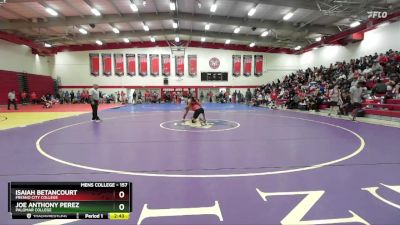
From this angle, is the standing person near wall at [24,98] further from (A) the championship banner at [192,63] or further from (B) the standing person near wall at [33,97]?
(A) the championship banner at [192,63]

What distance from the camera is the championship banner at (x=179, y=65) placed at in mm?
36938

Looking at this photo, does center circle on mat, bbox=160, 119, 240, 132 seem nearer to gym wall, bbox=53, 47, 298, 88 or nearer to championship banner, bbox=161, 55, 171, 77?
championship banner, bbox=161, 55, 171, 77

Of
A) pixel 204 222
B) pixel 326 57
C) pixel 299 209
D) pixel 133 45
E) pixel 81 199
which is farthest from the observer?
pixel 133 45

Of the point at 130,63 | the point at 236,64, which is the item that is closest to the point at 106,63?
the point at 130,63

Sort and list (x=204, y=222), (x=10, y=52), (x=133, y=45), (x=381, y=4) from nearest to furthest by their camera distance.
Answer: (x=204, y=222), (x=381, y=4), (x=10, y=52), (x=133, y=45)

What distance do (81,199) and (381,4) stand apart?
2265 centimetres

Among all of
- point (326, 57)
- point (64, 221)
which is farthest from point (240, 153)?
point (326, 57)

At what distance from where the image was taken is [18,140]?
786cm

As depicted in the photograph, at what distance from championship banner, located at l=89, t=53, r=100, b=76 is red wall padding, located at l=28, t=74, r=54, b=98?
5323mm

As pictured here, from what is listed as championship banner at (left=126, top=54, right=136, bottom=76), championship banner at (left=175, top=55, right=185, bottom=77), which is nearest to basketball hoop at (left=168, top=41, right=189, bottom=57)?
championship banner at (left=175, top=55, right=185, bottom=77)

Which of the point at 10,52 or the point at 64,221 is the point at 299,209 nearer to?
the point at 64,221

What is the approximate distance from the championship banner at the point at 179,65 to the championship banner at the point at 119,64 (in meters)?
7.41

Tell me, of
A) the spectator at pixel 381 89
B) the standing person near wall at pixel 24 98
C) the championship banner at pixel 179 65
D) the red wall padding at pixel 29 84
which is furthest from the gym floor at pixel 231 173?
the championship banner at pixel 179 65

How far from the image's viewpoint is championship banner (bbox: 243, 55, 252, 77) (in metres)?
37.8
